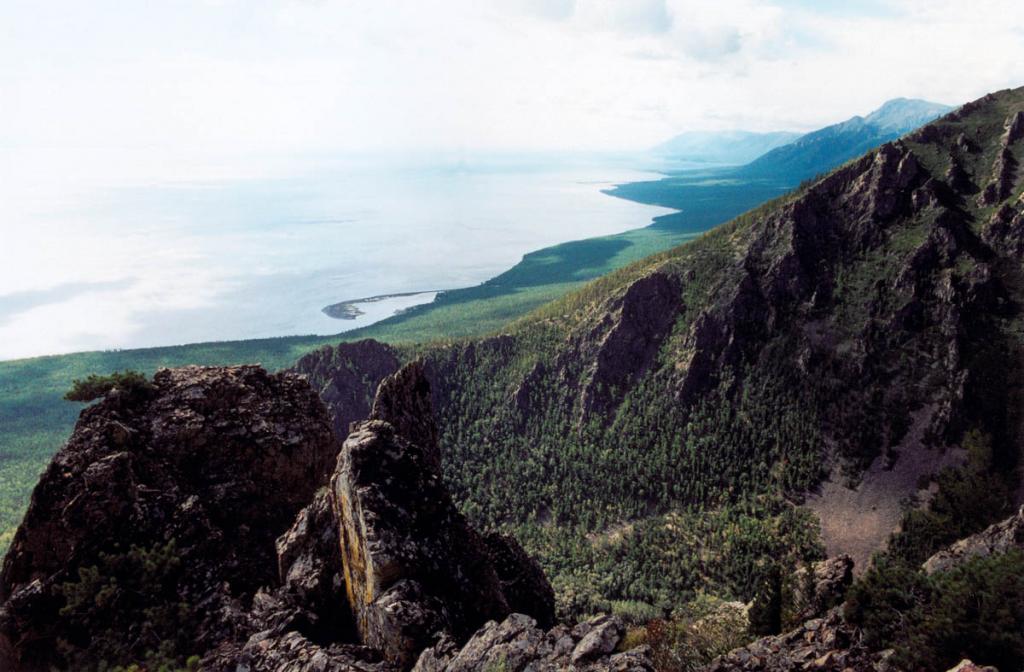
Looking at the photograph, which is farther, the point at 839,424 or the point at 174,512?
the point at 839,424

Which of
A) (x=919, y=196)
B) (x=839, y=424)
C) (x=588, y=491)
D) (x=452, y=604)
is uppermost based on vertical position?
(x=919, y=196)

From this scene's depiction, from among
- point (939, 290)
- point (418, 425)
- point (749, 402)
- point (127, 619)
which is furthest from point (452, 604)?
point (939, 290)

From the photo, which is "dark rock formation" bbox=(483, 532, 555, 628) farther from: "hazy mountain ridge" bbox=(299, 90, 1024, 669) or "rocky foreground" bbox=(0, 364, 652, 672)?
"hazy mountain ridge" bbox=(299, 90, 1024, 669)

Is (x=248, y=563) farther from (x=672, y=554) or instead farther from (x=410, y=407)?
(x=672, y=554)

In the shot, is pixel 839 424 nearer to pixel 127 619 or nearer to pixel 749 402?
pixel 749 402

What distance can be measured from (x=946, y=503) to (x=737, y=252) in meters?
82.4

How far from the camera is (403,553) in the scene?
2141cm

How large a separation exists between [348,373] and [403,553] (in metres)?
147

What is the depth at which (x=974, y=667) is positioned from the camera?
61.0 feet

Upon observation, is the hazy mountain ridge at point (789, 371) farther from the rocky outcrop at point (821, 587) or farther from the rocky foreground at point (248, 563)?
the rocky foreground at point (248, 563)

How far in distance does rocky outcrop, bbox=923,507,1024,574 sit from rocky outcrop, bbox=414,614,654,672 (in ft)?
118

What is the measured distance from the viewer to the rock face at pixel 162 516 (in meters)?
23.0

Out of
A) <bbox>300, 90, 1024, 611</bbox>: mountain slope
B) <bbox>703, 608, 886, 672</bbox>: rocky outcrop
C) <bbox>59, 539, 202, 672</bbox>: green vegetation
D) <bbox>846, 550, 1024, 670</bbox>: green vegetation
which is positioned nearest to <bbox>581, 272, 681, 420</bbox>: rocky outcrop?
<bbox>300, 90, 1024, 611</bbox>: mountain slope

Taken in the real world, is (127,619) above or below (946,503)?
above
